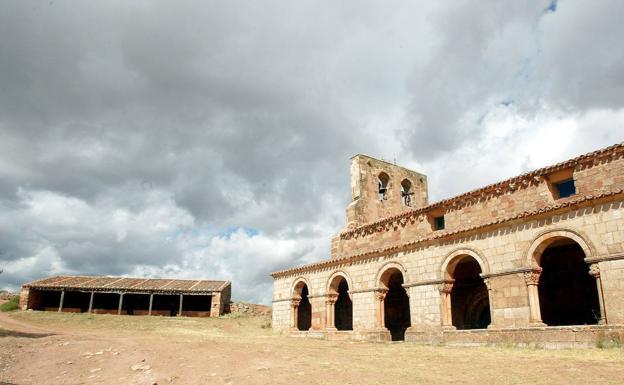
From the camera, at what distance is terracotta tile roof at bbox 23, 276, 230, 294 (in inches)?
1310

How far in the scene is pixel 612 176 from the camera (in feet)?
47.2

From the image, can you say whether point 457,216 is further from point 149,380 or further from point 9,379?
point 9,379

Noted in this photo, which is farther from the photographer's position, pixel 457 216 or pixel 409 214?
pixel 409 214

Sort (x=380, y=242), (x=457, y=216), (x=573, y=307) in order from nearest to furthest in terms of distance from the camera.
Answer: (x=573, y=307), (x=457, y=216), (x=380, y=242)

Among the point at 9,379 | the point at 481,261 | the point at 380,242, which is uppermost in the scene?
the point at 380,242

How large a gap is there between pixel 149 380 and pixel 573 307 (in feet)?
49.3

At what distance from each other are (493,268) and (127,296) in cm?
3026

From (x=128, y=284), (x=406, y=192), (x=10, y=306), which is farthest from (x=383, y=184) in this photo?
(x=10, y=306)

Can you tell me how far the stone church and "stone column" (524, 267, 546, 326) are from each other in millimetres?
28

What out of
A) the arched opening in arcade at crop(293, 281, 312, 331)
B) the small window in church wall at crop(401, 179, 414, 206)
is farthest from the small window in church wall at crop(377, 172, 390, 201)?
the arched opening in arcade at crop(293, 281, 312, 331)

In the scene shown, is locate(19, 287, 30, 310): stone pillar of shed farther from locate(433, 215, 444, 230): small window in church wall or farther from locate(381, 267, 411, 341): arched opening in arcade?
locate(433, 215, 444, 230): small window in church wall

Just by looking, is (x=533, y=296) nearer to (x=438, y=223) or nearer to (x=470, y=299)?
(x=470, y=299)

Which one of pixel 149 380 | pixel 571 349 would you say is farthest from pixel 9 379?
pixel 571 349

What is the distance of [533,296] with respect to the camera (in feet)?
42.6
